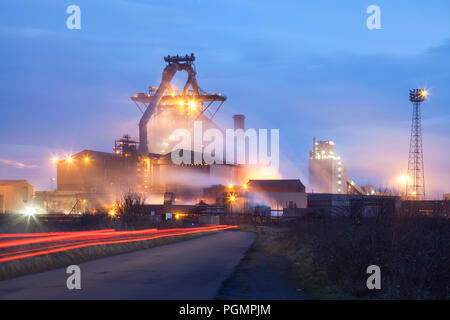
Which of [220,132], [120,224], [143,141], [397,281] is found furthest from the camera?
[220,132]

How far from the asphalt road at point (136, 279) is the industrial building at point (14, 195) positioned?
54.1m

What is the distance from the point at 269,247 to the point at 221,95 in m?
58.8

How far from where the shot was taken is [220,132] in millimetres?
92938

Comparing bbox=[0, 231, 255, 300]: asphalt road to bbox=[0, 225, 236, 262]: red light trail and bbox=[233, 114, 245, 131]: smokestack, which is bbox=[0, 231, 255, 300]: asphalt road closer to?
bbox=[0, 225, 236, 262]: red light trail

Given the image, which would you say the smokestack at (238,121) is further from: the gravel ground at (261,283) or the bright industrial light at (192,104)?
the gravel ground at (261,283)

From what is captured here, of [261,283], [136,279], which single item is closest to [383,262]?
[261,283]

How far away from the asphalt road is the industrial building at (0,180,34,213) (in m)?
54.1

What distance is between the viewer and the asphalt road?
11844 millimetres

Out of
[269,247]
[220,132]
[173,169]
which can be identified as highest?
[220,132]

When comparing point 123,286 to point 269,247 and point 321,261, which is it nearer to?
point 321,261

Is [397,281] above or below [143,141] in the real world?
below

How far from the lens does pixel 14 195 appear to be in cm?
7206
